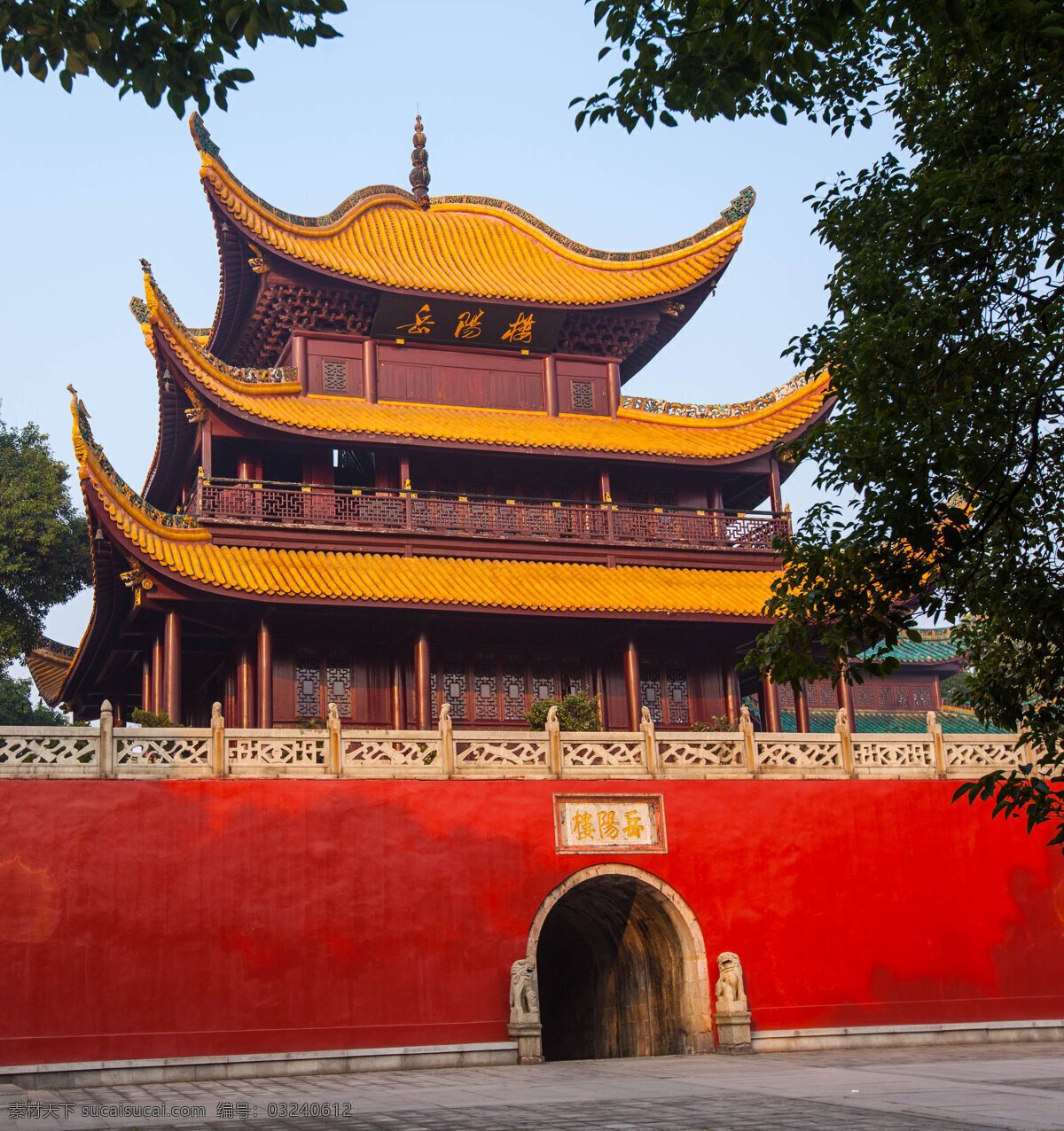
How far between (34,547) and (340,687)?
7430 millimetres

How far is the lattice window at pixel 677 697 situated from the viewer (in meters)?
19.5

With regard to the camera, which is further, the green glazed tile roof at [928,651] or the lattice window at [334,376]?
the green glazed tile roof at [928,651]

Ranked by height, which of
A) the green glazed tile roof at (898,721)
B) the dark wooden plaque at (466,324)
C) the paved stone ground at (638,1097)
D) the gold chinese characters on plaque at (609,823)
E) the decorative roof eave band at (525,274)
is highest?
the decorative roof eave band at (525,274)

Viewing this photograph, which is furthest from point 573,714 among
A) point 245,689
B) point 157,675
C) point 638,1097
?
point 638,1097

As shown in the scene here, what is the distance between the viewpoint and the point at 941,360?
7992 mm

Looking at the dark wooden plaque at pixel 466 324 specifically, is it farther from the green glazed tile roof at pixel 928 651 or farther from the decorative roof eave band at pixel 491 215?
the green glazed tile roof at pixel 928 651

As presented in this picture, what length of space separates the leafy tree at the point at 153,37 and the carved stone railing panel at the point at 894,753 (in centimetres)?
1159

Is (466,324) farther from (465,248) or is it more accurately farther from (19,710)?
(19,710)

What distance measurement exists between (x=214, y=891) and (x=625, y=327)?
11472mm

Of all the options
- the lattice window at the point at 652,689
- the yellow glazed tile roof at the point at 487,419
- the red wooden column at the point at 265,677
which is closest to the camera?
the red wooden column at the point at 265,677

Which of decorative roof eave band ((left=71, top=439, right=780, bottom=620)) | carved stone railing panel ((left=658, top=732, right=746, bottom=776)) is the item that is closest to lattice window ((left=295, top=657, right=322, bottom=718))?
decorative roof eave band ((left=71, top=439, right=780, bottom=620))

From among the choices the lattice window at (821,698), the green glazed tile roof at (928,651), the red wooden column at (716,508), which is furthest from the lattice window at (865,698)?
the red wooden column at (716,508)

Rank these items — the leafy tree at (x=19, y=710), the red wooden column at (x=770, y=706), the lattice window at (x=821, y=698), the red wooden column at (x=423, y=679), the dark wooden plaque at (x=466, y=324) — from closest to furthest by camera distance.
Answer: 1. the red wooden column at (x=423, y=679)
2. the red wooden column at (x=770, y=706)
3. the dark wooden plaque at (x=466, y=324)
4. the lattice window at (x=821, y=698)
5. the leafy tree at (x=19, y=710)

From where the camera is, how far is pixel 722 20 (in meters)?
6.91
